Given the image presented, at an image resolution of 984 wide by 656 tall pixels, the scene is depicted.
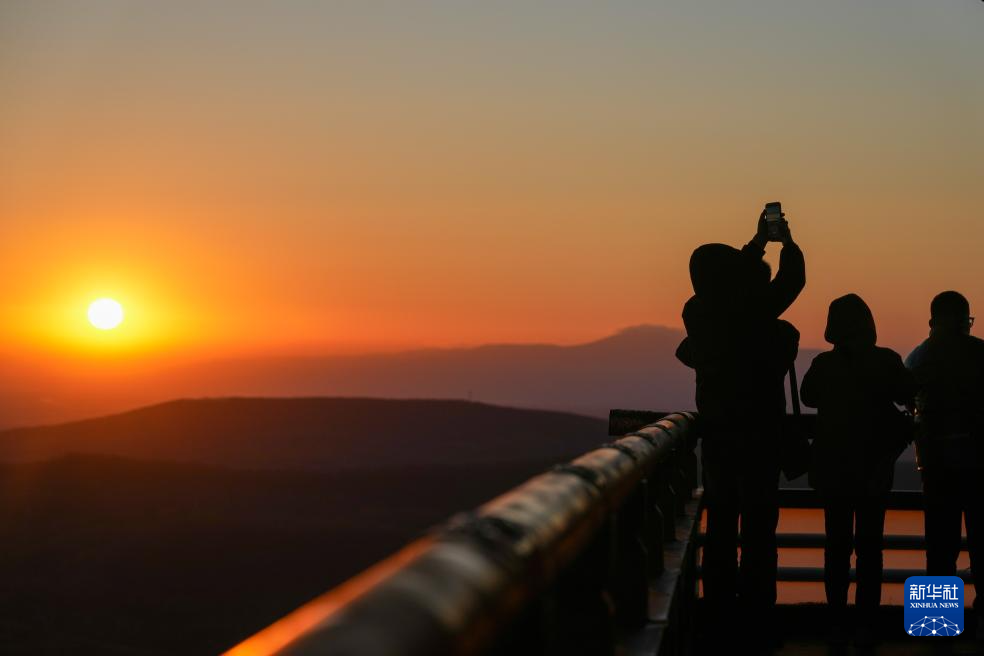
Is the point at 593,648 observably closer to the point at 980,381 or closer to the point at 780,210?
the point at 780,210

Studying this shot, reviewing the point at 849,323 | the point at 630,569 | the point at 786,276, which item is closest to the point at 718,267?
the point at 786,276

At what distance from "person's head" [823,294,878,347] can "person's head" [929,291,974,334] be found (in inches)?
26.7

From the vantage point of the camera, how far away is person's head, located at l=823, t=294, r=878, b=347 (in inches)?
333

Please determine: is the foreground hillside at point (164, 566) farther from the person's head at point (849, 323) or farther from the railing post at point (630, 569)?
the railing post at point (630, 569)

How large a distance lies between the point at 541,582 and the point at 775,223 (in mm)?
5812

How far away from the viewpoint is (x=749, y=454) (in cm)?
745

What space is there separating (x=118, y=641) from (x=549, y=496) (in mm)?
116780

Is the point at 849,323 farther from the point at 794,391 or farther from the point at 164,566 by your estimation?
the point at 164,566

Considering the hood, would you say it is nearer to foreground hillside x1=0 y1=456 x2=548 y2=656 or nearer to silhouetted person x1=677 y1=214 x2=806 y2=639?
silhouetted person x1=677 y1=214 x2=806 y2=639

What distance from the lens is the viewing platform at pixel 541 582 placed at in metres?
1.38

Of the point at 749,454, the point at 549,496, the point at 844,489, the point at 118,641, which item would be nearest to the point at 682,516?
the point at 844,489

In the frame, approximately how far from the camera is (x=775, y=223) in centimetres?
769

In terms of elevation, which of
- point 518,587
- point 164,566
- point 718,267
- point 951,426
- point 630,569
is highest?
point 718,267

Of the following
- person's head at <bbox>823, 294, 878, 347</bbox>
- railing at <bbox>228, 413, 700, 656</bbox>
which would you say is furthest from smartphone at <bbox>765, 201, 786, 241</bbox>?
railing at <bbox>228, 413, 700, 656</bbox>
